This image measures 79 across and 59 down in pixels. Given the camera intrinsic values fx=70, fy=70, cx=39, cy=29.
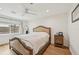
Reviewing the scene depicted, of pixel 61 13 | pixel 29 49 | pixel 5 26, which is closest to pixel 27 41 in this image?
pixel 29 49

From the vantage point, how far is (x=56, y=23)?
11.4 ft

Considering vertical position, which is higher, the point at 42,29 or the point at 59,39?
the point at 42,29

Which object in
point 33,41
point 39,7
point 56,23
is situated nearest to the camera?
point 33,41

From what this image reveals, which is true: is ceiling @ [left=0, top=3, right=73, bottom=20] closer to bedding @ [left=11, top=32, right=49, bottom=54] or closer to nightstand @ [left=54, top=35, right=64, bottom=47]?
bedding @ [left=11, top=32, right=49, bottom=54]

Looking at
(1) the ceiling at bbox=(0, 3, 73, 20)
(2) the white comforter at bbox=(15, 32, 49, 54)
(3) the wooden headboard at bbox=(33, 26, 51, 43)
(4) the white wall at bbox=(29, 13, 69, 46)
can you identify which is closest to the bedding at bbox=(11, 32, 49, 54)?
(2) the white comforter at bbox=(15, 32, 49, 54)

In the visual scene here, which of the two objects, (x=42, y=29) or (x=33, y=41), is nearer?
(x=33, y=41)

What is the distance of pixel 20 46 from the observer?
2.14m

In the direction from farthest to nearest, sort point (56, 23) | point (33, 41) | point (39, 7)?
point (56, 23) → point (39, 7) → point (33, 41)

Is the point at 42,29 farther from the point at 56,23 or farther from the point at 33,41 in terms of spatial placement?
the point at 33,41

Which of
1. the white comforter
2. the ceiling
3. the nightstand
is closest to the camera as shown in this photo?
the white comforter

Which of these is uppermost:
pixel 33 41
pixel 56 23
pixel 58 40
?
pixel 56 23

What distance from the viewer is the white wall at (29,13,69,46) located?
3.26 m

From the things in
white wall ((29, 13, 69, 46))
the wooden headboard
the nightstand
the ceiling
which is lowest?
the nightstand

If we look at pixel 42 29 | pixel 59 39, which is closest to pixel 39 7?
pixel 42 29
